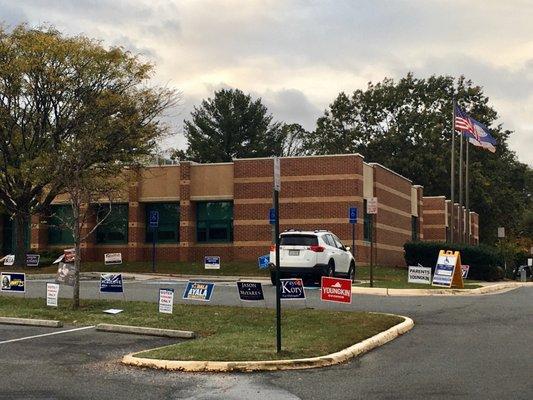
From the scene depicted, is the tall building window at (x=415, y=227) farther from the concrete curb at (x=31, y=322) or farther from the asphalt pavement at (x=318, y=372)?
the concrete curb at (x=31, y=322)

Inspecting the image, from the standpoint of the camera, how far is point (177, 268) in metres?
36.6

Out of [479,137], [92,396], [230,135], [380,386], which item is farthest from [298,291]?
[230,135]

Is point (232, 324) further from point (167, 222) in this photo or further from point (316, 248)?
point (167, 222)

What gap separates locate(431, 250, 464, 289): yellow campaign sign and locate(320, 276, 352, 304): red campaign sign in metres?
9.97

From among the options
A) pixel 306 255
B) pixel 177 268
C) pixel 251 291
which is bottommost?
pixel 177 268

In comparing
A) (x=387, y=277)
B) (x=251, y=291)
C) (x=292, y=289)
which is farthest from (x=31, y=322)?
(x=387, y=277)

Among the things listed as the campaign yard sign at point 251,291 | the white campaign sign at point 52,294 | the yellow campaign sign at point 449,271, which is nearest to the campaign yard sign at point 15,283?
the white campaign sign at point 52,294

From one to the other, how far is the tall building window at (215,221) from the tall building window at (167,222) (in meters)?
1.27

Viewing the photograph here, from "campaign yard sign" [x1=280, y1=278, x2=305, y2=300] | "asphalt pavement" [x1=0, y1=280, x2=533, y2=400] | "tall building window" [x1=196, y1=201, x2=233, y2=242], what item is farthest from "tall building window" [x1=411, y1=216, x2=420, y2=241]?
"campaign yard sign" [x1=280, y1=278, x2=305, y2=300]

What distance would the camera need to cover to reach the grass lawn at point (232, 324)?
10359mm

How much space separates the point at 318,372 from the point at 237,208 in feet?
94.4

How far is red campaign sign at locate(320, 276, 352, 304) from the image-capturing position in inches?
532

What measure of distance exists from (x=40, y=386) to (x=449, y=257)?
661 inches

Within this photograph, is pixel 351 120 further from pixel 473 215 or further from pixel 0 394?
pixel 0 394
